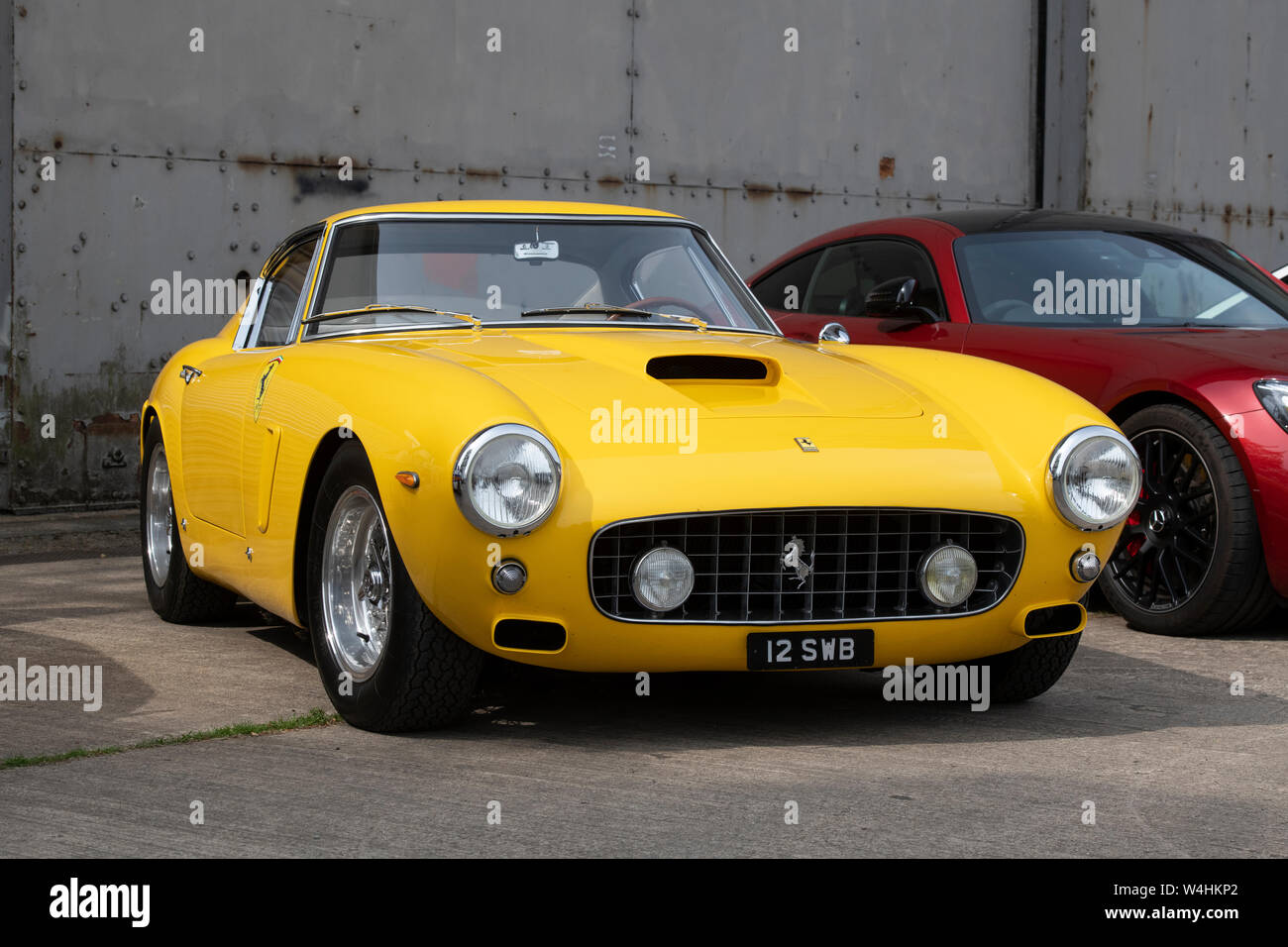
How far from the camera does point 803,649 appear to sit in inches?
161

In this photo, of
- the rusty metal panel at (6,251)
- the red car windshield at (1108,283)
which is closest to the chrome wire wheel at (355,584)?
the red car windshield at (1108,283)

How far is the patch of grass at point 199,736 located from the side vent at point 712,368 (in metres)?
1.20

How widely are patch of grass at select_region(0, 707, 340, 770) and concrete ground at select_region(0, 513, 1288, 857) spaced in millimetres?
53

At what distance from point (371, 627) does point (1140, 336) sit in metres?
3.27

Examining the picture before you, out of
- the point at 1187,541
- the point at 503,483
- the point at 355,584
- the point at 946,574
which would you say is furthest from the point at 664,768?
the point at 1187,541

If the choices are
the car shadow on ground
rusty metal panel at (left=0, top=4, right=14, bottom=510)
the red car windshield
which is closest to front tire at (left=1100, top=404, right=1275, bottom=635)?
the car shadow on ground

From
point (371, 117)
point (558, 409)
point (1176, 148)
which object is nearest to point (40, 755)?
point (558, 409)

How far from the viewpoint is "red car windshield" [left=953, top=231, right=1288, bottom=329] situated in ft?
22.2

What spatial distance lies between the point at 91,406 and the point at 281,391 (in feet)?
13.3

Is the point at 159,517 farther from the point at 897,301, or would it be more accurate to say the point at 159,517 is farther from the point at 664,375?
the point at 897,301

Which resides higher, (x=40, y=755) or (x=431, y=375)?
(x=431, y=375)

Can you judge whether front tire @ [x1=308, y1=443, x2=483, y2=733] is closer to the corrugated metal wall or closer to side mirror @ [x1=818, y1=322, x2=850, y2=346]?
side mirror @ [x1=818, y1=322, x2=850, y2=346]

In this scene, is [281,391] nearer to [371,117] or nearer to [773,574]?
[773,574]

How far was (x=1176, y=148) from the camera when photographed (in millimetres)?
12227
